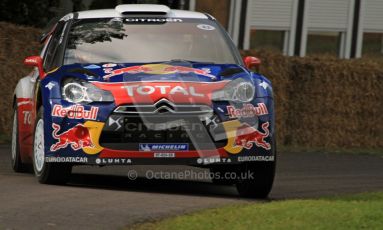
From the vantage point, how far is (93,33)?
454 inches

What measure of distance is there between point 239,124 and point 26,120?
8.79 feet

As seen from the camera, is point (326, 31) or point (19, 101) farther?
point (326, 31)

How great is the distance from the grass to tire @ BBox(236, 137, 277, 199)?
1103 mm

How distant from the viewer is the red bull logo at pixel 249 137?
10312mm

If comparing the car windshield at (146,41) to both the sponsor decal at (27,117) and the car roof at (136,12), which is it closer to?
the car roof at (136,12)

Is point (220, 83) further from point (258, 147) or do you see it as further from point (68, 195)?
point (68, 195)

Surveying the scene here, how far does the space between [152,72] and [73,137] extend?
93cm

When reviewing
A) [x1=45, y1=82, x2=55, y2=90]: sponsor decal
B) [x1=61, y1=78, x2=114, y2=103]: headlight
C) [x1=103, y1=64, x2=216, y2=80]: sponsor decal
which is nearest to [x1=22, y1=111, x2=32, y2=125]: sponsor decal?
[x1=45, y1=82, x2=55, y2=90]: sponsor decal

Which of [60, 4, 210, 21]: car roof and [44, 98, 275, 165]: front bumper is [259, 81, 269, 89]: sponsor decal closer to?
[44, 98, 275, 165]: front bumper

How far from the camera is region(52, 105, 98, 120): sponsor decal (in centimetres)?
1015

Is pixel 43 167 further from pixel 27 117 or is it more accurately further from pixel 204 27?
pixel 204 27

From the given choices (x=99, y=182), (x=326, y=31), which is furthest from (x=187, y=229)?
(x=326, y=31)

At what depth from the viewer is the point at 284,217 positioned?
859 cm

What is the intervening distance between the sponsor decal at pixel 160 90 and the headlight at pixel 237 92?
17 cm
